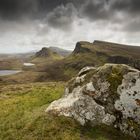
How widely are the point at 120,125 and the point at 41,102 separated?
33.6 ft

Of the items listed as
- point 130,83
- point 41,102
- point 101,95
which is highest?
point 130,83

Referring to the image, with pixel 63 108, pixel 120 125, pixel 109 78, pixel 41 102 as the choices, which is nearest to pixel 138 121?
pixel 120 125

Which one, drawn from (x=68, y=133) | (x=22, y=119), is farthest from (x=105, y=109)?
(x=22, y=119)

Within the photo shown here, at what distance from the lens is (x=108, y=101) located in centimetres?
1712

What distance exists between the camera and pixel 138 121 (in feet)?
51.9

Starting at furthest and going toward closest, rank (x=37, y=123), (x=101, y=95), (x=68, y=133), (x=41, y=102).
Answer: (x=41, y=102), (x=101, y=95), (x=37, y=123), (x=68, y=133)

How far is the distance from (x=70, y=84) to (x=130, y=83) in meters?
6.15

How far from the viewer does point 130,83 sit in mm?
17375

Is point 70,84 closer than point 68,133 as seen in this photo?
No

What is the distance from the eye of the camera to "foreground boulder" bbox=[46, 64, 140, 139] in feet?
53.1

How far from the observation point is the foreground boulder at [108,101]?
637 inches

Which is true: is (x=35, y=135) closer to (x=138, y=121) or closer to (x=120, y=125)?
(x=120, y=125)

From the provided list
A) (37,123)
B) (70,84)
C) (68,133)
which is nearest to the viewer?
(68,133)

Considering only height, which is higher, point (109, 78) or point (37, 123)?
point (109, 78)
